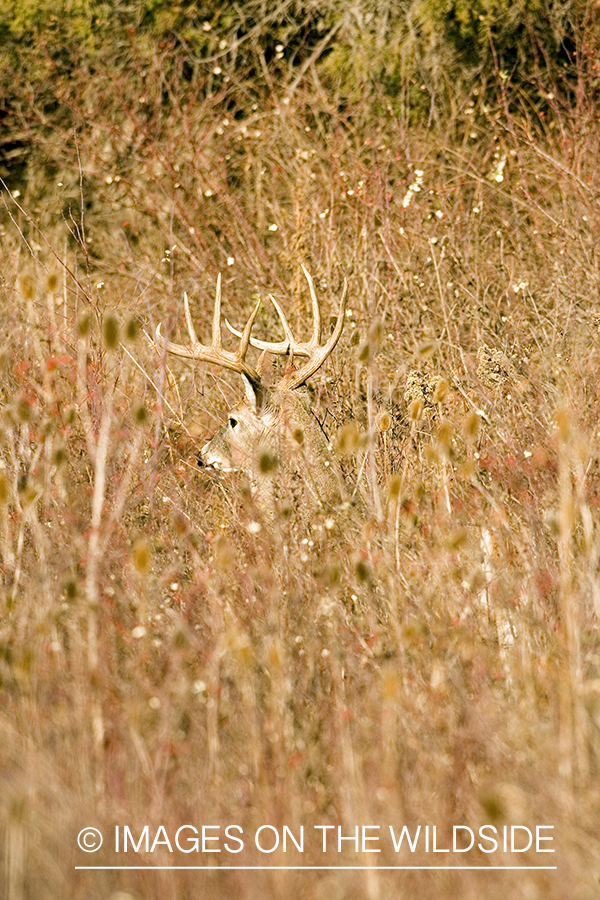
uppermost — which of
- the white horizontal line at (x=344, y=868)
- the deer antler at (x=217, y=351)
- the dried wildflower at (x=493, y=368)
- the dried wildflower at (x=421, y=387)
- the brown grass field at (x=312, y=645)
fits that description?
the deer antler at (x=217, y=351)

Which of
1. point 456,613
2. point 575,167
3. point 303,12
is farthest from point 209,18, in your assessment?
point 456,613

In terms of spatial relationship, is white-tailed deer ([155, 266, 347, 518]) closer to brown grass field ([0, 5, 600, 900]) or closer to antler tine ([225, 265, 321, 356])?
antler tine ([225, 265, 321, 356])

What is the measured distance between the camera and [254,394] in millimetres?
4750

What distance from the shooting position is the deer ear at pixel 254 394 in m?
4.73

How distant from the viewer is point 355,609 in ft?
11.2

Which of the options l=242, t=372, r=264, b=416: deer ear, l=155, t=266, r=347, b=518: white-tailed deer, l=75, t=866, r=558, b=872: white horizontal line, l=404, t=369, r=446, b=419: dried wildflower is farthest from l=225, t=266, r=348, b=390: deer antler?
l=75, t=866, r=558, b=872: white horizontal line

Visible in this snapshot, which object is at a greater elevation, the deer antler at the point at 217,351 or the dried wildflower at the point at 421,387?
the deer antler at the point at 217,351

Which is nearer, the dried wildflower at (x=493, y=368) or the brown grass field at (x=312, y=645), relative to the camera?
the brown grass field at (x=312, y=645)

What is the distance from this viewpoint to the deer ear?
15.5ft

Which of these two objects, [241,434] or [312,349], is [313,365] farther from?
[241,434]

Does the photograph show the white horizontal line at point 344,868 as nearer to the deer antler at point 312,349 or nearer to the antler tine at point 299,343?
the deer antler at point 312,349

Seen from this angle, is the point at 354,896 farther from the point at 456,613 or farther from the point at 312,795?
the point at 456,613

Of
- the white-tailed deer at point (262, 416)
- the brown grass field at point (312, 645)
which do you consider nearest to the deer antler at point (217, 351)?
the white-tailed deer at point (262, 416)

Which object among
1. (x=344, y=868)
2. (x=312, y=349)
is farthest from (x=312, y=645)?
(x=312, y=349)
